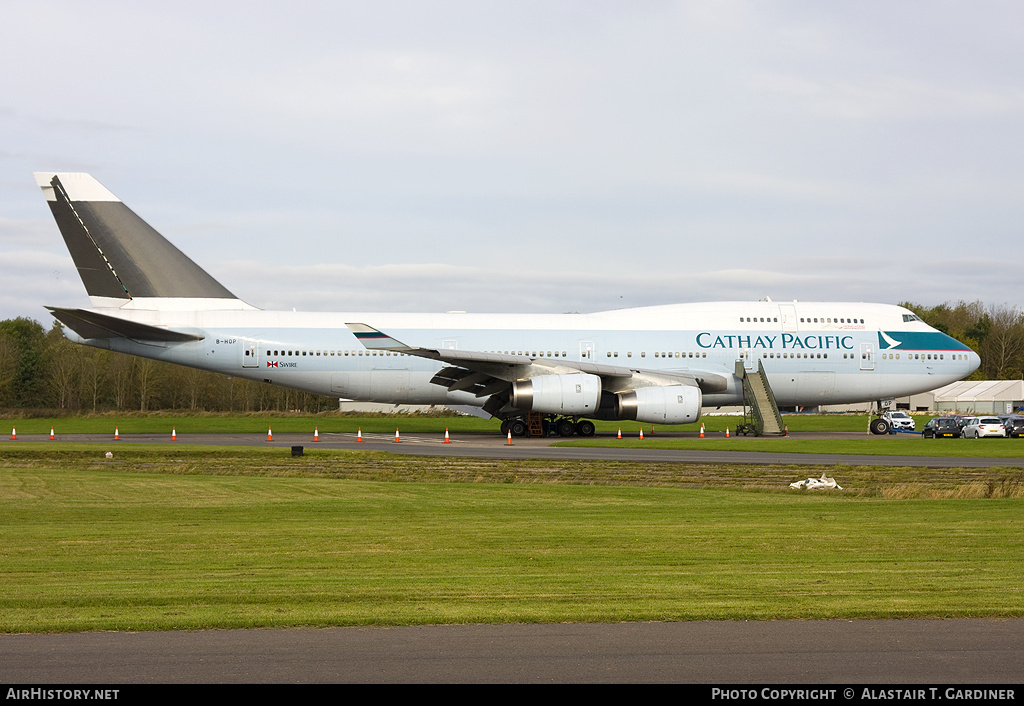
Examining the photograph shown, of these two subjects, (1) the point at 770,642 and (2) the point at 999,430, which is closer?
(1) the point at 770,642

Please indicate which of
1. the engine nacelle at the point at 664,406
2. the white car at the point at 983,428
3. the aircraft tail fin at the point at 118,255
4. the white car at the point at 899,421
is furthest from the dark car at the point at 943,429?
the aircraft tail fin at the point at 118,255

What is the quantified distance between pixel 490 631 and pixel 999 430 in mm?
40248

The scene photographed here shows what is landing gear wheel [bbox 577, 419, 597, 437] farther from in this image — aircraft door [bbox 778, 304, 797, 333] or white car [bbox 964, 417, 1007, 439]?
→ white car [bbox 964, 417, 1007, 439]

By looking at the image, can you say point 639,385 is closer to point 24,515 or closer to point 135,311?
point 135,311

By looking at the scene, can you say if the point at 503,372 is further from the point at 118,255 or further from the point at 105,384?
the point at 105,384

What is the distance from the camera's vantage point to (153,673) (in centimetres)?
590

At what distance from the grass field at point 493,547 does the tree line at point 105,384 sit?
177 ft

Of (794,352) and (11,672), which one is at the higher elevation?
(794,352)

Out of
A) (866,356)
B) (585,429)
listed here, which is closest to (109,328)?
(585,429)

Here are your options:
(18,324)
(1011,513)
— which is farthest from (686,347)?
(18,324)

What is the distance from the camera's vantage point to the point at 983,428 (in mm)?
41125

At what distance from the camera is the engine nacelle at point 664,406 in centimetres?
3462

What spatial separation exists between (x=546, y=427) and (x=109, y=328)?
16.1m

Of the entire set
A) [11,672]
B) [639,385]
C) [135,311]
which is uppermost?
[135,311]
